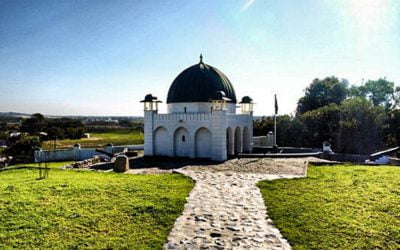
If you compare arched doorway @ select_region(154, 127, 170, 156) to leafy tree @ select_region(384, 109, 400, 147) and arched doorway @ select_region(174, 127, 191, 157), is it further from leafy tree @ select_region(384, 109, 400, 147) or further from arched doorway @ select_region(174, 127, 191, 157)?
leafy tree @ select_region(384, 109, 400, 147)

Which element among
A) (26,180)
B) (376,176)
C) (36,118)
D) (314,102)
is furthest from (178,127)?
(36,118)

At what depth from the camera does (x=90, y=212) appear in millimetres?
7934

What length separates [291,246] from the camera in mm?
6145

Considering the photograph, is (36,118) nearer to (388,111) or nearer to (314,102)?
(314,102)

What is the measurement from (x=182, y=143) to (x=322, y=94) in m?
26.4

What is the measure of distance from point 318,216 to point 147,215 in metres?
4.03

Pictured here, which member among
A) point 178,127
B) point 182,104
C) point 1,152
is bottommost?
point 1,152

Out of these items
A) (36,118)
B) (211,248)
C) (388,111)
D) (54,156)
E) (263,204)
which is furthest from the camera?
(36,118)

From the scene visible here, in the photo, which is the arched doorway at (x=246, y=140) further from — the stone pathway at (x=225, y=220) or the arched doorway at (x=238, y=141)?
the stone pathway at (x=225, y=220)

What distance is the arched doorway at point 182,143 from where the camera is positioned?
18891 mm

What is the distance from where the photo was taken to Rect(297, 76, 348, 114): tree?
38.8 metres

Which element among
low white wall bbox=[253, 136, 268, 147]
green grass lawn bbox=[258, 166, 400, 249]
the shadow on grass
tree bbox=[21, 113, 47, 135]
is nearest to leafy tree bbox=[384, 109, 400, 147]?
low white wall bbox=[253, 136, 268, 147]

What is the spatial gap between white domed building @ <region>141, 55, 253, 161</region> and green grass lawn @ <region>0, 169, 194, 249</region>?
21.7ft

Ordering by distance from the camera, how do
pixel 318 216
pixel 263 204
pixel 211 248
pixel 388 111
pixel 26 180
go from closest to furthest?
pixel 211 248 < pixel 318 216 < pixel 263 204 < pixel 26 180 < pixel 388 111
